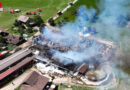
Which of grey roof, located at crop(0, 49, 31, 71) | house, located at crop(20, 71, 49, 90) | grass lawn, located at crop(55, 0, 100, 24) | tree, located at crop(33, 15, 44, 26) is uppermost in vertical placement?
grass lawn, located at crop(55, 0, 100, 24)

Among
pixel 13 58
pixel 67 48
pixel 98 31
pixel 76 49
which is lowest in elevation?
pixel 13 58

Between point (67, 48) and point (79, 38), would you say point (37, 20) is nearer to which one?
point (79, 38)

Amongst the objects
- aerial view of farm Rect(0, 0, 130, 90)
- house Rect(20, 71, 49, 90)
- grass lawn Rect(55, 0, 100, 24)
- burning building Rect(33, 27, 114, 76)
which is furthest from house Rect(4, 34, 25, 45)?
house Rect(20, 71, 49, 90)

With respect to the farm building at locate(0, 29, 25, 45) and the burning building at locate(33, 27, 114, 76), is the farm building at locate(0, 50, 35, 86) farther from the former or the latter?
the farm building at locate(0, 29, 25, 45)

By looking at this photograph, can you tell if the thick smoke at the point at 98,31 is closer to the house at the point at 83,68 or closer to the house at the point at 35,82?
the house at the point at 83,68

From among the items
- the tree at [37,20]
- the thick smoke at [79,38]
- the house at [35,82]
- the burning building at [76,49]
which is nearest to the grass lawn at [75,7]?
the thick smoke at [79,38]

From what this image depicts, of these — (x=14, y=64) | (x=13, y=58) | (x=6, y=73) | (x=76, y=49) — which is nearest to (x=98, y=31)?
(x=76, y=49)
